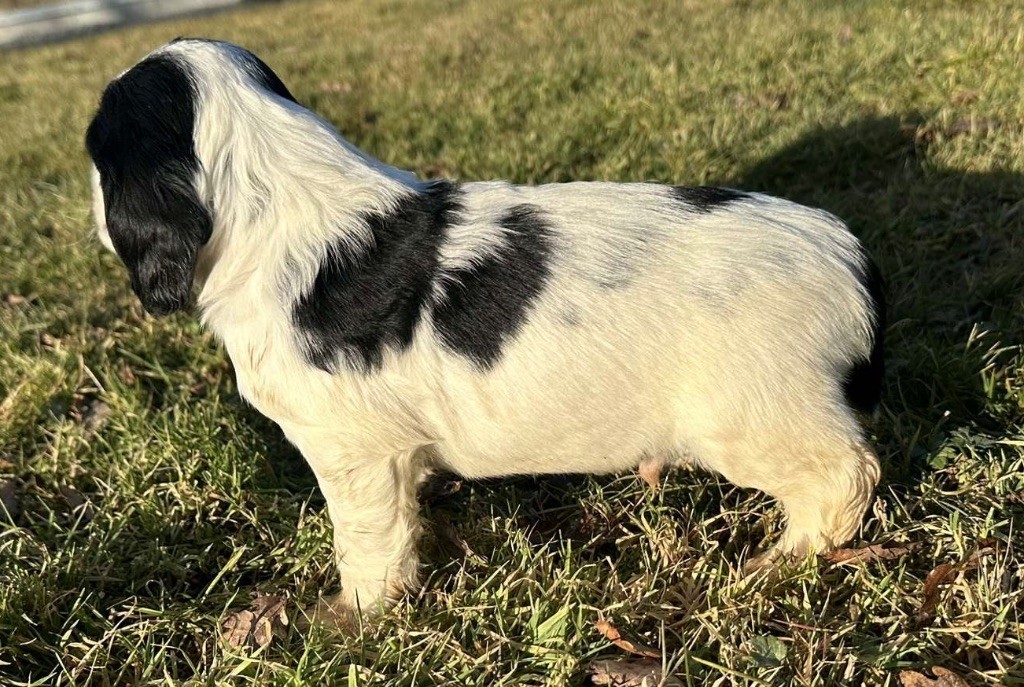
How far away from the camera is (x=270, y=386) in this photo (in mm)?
2070

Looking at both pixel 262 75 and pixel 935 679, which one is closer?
pixel 935 679

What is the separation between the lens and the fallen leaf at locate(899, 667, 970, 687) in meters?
1.91

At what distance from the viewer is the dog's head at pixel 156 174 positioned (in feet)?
6.57

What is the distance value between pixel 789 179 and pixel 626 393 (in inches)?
113

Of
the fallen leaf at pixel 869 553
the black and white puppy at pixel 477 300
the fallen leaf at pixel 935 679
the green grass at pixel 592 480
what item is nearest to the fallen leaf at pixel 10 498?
the green grass at pixel 592 480

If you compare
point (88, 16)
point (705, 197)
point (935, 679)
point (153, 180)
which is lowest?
point (88, 16)

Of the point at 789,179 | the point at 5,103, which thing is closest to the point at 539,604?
the point at 789,179

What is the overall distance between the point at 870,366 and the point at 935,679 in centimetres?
85

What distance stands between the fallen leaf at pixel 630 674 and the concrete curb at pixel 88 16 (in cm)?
2363

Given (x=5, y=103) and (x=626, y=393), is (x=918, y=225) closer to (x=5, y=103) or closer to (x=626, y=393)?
(x=626, y=393)

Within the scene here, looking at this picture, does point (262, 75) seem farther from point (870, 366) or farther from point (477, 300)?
point (870, 366)

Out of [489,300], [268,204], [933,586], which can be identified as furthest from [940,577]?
[268,204]

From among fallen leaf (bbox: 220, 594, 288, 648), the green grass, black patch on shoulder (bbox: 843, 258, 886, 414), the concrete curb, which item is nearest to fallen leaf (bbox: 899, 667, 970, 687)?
the green grass

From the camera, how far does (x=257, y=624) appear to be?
228 centimetres
